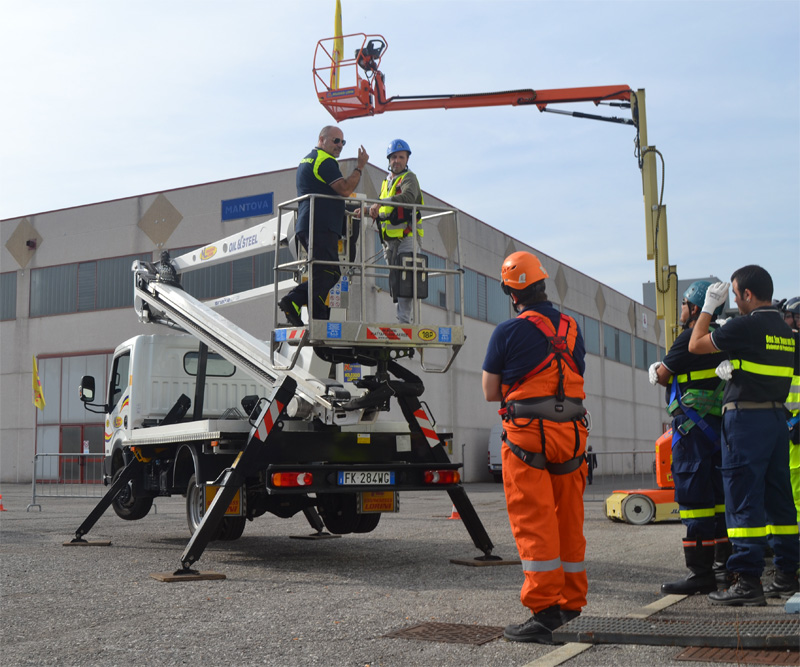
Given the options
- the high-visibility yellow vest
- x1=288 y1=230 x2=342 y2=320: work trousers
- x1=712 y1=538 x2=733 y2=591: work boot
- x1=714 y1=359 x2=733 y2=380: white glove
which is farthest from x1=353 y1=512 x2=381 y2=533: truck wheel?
x1=714 y1=359 x2=733 y2=380: white glove

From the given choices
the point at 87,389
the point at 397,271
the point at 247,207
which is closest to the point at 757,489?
the point at 397,271

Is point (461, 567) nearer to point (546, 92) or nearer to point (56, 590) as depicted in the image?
point (56, 590)

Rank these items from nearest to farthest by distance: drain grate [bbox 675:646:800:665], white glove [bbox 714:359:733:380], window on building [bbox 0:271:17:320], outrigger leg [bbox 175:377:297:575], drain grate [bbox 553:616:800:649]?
drain grate [bbox 675:646:800:665]
drain grate [bbox 553:616:800:649]
white glove [bbox 714:359:733:380]
outrigger leg [bbox 175:377:297:575]
window on building [bbox 0:271:17:320]

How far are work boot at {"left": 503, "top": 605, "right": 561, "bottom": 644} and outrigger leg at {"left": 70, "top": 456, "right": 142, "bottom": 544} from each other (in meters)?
6.71

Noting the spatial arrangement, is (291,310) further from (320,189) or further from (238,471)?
(238,471)

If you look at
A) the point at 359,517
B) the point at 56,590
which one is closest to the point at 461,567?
the point at 359,517

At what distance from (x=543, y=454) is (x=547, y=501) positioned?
252 millimetres

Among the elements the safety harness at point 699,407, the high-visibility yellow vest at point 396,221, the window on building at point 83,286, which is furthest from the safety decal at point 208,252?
the window on building at point 83,286

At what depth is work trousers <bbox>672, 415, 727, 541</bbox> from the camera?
6.24m

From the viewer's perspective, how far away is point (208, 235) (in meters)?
32.0

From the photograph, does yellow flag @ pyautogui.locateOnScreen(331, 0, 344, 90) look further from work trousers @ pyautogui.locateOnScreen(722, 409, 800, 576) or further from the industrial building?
work trousers @ pyautogui.locateOnScreen(722, 409, 800, 576)

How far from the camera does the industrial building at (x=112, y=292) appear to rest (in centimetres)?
3158

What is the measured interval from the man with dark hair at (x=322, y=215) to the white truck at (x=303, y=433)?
0.61 feet

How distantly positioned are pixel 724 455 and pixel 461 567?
129 inches
